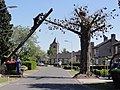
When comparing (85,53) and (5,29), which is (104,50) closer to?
(5,29)

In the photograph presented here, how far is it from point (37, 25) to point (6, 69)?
3803 centimetres

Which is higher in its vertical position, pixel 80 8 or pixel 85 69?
pixel 80 8

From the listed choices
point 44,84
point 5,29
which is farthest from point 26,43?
point 44,84

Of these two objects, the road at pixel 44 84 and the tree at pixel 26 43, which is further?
the tree at pixel 26 43

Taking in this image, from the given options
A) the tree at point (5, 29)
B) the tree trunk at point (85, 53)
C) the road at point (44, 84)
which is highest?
the tree at point (5, 29)

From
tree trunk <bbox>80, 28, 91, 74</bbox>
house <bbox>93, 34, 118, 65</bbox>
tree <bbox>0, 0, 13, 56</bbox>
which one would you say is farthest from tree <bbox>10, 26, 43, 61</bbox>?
tree trunk <bbox>80, 28, 91, 74</bbox>

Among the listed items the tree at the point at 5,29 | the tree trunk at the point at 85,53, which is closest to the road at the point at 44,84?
the tree trunk at the point at 85,53

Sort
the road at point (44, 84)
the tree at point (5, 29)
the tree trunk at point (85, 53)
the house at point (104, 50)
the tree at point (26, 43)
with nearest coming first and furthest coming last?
the road at point (44, 84), the tree trunk at point (85, 53), the tree at point (5, 29), the tree at point (26, 43), the house at point (104, 50)

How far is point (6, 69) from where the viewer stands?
46.7 m

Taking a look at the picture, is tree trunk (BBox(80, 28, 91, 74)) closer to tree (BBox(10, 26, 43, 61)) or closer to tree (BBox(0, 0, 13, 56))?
tree (BBox(0, 0, 13, 56))

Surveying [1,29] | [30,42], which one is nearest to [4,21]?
[1,29]

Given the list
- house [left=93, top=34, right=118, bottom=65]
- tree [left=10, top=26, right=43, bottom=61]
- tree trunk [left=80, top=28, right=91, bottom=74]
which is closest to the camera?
tree trunk [left=80, top=28, right=91, bottom=74]

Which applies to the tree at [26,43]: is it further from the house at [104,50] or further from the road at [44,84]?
the road at [44,84]

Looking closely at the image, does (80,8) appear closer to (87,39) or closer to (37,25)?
(87,39)
